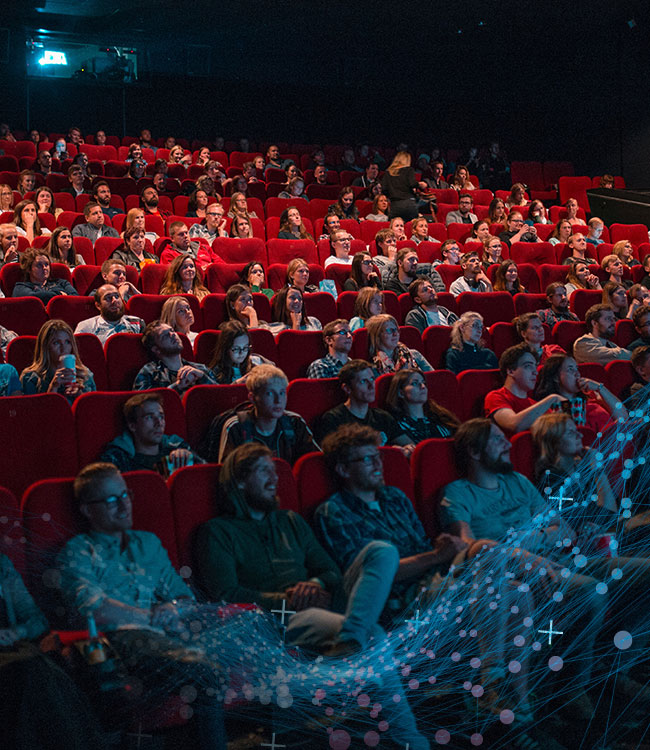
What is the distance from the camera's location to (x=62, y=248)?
1533 mm

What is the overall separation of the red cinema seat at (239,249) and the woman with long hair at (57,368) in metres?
0.73

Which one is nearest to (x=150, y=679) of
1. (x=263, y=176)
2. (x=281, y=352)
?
(x=281, y=352)

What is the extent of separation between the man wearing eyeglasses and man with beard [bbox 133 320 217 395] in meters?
0.29

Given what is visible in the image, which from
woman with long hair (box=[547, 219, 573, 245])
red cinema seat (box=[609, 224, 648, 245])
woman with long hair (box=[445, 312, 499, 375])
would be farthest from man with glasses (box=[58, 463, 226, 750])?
red cinema seat (box=[609, 224, 648, 245])

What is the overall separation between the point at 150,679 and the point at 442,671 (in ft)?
0.78

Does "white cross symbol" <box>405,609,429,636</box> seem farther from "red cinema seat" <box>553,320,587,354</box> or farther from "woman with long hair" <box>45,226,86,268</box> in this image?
"woman with long hair" <box>45,226,86,268</box>

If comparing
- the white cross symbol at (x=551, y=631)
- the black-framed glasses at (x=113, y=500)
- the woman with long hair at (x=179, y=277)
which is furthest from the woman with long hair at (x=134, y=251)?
the white cross symbol at (x=551, y=631)

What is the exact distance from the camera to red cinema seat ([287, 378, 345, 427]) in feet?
3.40

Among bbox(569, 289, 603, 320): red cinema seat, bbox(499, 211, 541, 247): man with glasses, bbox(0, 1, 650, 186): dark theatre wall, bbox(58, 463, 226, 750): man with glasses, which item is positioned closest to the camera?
bbox(58, 463, 226, 750): man with glasses

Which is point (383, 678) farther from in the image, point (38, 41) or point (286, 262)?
point (38, 41)

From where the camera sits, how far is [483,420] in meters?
0.89

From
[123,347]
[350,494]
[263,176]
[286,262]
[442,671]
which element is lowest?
[442,671]

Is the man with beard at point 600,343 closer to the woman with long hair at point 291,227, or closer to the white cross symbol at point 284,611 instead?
the woman with long hair at point 291,227

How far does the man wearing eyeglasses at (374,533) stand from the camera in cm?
68
